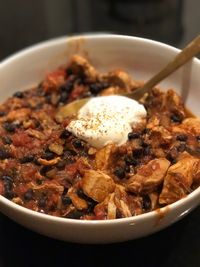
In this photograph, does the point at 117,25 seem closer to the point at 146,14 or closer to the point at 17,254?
the point at 146,14

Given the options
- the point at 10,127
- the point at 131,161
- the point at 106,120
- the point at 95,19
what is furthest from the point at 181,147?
the point at 95,19

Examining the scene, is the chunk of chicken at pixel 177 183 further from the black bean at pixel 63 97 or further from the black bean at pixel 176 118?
the black bean at pixel 63 97

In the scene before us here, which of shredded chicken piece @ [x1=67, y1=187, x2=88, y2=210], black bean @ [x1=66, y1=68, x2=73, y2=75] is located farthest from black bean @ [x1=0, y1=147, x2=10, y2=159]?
black bean @ [x1=66, y1=68, x2=73, y2=75]

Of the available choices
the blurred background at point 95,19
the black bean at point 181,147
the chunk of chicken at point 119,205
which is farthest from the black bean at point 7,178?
the blurred background at point 95,19

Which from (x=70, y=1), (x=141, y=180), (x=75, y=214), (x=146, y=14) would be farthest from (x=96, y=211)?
(x=70, y=1)

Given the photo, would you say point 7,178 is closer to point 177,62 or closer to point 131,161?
point 131,161
